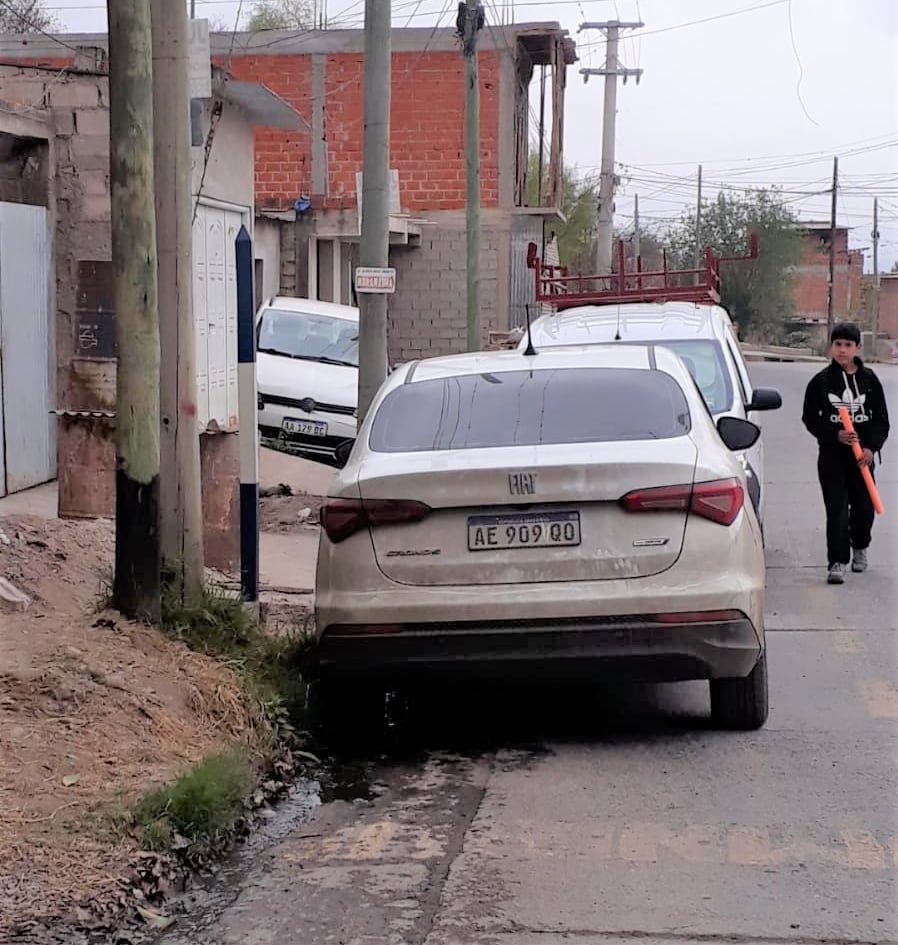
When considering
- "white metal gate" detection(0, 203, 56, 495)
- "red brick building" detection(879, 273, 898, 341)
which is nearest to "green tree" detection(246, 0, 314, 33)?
"white metal gate" detection(0, 203, 56, 495)

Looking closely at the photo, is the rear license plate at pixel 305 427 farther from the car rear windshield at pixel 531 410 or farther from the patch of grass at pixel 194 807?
the patch of grass at pixel 194 807

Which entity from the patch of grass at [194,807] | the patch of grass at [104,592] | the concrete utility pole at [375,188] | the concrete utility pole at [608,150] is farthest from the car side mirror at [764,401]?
the concrete utility pole at [608,150]

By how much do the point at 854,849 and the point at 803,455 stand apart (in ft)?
47.8

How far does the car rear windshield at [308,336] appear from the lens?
16812mm

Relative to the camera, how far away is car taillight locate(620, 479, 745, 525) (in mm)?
5695

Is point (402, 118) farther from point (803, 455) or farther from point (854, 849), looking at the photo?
point (854, 849)

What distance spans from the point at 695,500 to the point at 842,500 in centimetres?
462

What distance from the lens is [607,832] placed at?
5023mm

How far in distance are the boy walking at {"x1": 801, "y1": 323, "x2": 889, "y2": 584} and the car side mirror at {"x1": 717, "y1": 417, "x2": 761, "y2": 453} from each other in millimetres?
2831

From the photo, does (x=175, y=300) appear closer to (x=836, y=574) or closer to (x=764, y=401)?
(x=764, y=401)

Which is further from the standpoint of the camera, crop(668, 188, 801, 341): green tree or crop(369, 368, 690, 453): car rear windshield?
crop(668, 188, 801, 341): green tree

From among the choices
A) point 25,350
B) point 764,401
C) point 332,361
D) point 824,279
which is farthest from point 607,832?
point 824,279

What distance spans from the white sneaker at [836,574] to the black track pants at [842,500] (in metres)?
0.03

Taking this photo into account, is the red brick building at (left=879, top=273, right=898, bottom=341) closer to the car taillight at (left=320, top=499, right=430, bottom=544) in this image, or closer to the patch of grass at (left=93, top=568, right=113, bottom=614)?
the patch of grass at (left=93, top=568, right=113, bottom=614)
